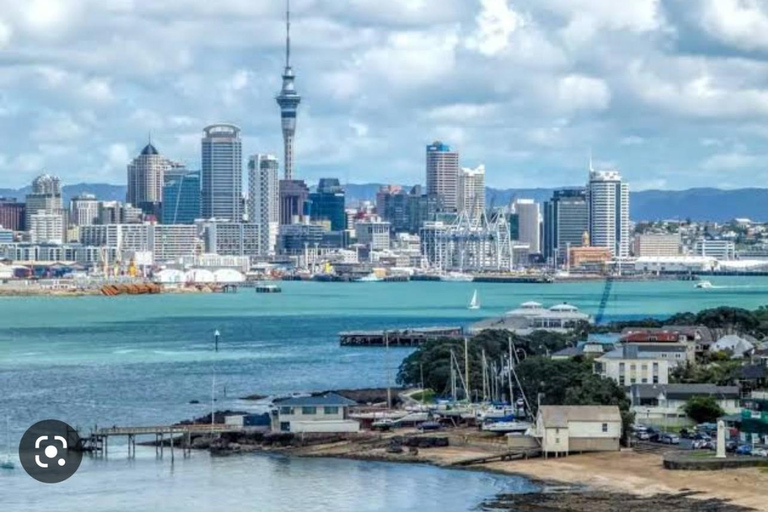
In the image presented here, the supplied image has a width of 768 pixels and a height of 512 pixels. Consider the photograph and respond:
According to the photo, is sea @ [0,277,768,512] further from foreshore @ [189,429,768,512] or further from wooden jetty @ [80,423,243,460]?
foreshore @ [189,429,768,512]

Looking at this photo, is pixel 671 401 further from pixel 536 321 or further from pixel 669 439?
pixel 536 321

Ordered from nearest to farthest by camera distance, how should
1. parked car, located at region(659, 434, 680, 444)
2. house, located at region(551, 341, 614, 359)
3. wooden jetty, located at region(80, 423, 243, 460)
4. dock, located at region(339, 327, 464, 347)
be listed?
parked car, located at region(659, 434, 680, 444), wooden jetty, located at region(80, 423, 243, 460), house, located at region(551, 341, 614, 359), dock, located at region(339, 327, 464, 347)

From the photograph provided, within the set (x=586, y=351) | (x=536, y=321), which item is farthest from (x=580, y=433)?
(x=536, y=321)

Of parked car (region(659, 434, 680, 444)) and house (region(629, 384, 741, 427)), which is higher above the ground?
house (region(629, 384, 741, 427))

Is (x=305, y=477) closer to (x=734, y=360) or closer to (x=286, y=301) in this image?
(x=734, y=360)

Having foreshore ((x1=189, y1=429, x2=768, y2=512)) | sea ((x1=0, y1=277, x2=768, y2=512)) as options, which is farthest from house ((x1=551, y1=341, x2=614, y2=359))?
foreshore ((x1=189, y1=429, x2=768, y2=512))

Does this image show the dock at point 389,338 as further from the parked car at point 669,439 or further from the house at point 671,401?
the parked car at point 669,439

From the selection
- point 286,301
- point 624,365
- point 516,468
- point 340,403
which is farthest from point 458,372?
point 286,301
